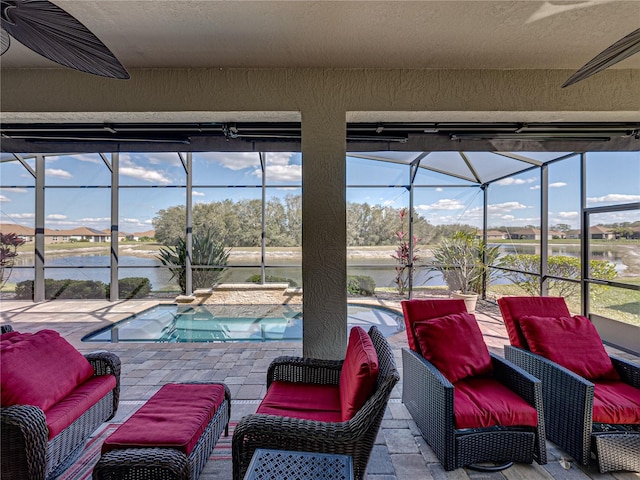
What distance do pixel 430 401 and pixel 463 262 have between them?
581cm

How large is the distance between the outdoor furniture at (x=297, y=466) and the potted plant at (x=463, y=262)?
6251 mm

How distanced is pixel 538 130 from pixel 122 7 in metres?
3.95

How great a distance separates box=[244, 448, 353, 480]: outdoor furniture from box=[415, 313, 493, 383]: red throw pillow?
1.18 metres

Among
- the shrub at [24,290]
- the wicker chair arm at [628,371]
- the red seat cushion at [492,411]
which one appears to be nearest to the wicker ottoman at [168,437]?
the red seat cushion at [492,411]

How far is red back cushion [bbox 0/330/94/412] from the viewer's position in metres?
1.92

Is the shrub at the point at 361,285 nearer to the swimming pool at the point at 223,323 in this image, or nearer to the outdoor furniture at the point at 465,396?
the swimming pool at the point at 223,323

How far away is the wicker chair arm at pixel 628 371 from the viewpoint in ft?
7.83

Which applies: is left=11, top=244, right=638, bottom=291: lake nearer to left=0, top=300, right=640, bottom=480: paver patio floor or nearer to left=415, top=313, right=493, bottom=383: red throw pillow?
left=0, top=300, right=640, bottom=480: paver patio floor

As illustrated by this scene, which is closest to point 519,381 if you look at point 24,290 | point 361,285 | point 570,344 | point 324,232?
point 570,344

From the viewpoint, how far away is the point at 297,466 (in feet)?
5.08

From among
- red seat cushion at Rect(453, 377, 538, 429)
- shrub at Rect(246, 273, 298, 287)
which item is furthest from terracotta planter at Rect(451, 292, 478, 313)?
red seat cushion at Rect(453, 377, 538, 429)

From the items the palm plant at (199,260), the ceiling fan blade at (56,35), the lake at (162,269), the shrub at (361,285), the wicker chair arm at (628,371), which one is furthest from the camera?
the shrub at (361,285)

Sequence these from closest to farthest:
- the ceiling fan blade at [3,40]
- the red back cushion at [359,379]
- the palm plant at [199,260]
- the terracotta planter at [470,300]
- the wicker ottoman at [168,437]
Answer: the ceiling fan blade at [3,40] → the wicker ottoman at [168,437] → the red back cushion at [359,379] → the terracotta planter at [470,300] → the palm plant at [199,260]

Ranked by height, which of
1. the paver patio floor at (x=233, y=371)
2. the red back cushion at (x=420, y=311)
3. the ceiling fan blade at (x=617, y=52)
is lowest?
the paver patio floor at (x=233, y=371)
